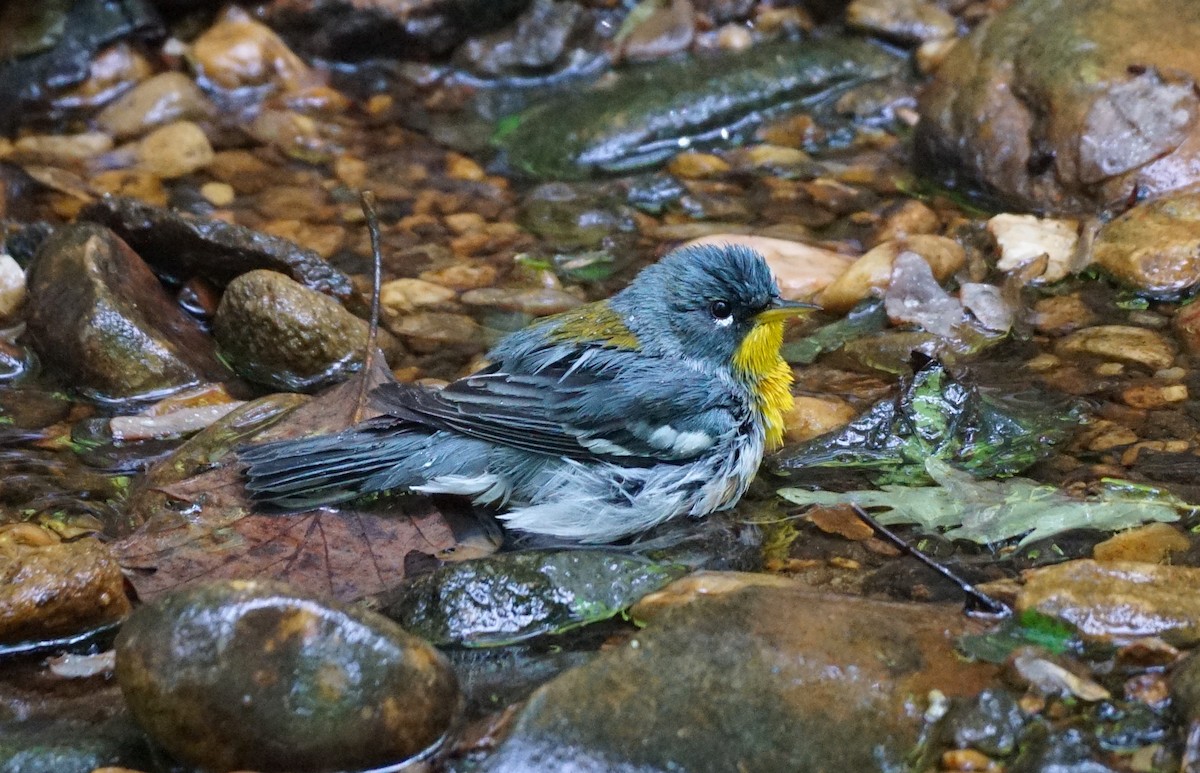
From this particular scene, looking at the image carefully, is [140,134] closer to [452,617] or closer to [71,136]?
[71,136]

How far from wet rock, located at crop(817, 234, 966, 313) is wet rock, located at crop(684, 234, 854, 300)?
0.09m

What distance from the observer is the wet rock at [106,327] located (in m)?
5.03

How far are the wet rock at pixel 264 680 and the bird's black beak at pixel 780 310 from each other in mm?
2025

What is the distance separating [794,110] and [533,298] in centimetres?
289

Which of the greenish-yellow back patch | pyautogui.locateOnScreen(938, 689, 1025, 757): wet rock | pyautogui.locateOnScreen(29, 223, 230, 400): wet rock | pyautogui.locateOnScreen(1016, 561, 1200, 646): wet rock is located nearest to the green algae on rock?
pyautogui.locateOnScreen(29, 223, 230, 400): wet rock

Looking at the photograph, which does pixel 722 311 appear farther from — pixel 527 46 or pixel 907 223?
pixel 527 46

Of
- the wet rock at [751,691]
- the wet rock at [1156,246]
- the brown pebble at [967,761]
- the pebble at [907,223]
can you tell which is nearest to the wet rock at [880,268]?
the pebble at [907,223]

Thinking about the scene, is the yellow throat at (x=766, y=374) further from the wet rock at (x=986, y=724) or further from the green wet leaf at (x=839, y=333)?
the wet rock at (x=986, y=724)

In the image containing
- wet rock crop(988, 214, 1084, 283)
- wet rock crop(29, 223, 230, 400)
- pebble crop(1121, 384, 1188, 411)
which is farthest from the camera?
wet rock crop(988, 214, 1084, 283)

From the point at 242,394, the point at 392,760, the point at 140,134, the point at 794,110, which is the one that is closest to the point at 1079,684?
the point at 392,760

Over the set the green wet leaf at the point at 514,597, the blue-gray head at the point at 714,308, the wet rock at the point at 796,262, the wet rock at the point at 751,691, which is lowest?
the green wet leaf at the point at 514,597

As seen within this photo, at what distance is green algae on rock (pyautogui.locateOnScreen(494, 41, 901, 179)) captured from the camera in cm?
750

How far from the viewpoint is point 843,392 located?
4996 millimetres

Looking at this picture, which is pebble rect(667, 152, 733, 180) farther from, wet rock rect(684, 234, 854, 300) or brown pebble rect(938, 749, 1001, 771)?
brown pebble rect(938, 749, 1001, 771)
